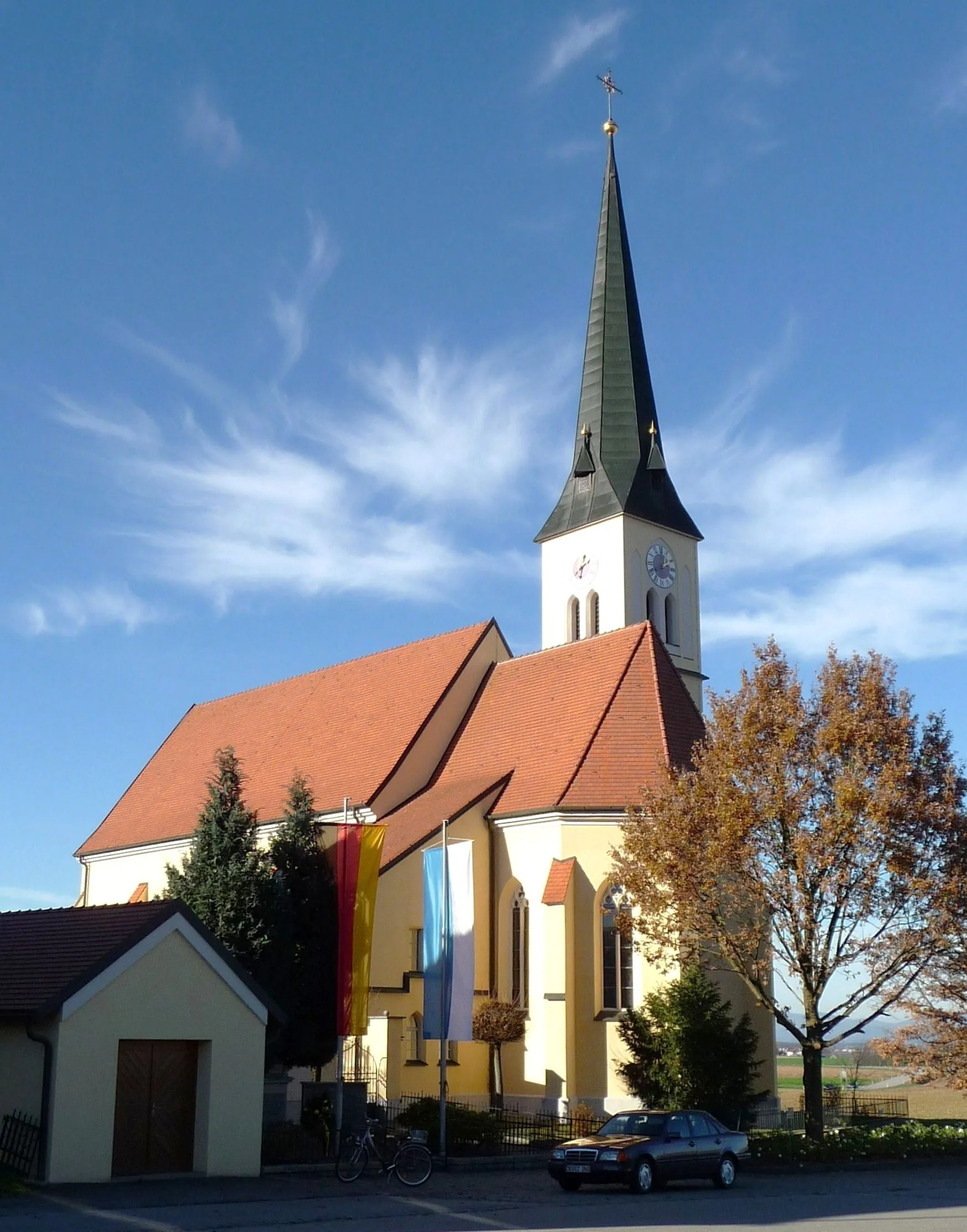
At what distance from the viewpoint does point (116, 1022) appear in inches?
695

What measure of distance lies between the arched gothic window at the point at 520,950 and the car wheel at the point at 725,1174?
9240mm

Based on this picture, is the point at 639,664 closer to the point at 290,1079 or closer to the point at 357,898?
the point at 357,898

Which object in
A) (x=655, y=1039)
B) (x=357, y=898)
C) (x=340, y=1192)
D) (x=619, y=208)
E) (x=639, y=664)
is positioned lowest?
(x=340, y=1192)

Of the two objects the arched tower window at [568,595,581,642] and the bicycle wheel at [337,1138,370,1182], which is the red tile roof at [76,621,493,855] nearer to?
the arched tower window at [568,595,581,642]

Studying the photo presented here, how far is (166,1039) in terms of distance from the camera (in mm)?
18156

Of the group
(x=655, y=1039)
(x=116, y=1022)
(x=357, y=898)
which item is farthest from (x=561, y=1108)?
(x=116, y=1022)

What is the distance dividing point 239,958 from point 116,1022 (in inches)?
217

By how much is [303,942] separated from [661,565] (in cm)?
2919

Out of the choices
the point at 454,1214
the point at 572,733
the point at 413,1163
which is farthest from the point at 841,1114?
the point at 454,1214

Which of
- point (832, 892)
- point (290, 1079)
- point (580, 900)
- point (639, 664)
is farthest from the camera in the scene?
point (639, 664)

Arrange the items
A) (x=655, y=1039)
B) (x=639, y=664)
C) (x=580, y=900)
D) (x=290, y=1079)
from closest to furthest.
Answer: (x=290, y=1079)
(x=655, y=1039)
(x=580, y=900)
(x=639, y=664)

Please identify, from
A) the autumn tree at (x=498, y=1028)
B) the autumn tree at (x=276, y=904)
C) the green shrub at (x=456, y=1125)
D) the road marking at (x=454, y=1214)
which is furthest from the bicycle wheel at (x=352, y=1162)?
the autumn tree at (x=498, y=1028)

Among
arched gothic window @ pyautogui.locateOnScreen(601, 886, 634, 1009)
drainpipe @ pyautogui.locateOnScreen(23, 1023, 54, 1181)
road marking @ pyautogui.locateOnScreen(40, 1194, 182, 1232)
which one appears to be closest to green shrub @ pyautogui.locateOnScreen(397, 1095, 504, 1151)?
arched gothic window @ pyautogui.locateOnScreen(601, 886, 634, 1009)

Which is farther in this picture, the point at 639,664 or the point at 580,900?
the point at 639,664
